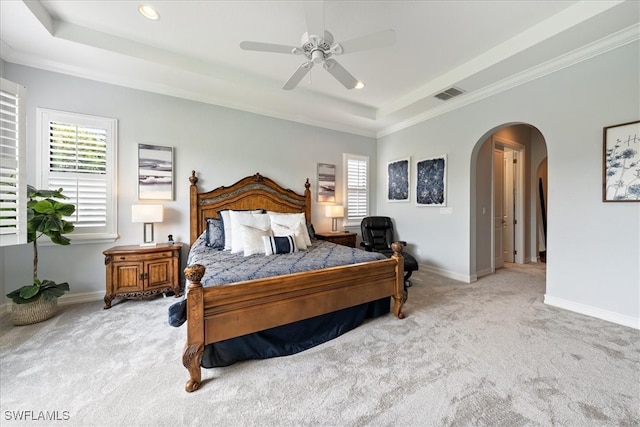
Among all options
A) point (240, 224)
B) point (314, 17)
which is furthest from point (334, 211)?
point (314, 17)

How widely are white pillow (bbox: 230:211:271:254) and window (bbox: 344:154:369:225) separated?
2.23 metres

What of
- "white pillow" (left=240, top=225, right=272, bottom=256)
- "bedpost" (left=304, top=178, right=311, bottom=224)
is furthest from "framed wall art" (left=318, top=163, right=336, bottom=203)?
"white pillow" (left=240, top=225, right=272, bottom=256)

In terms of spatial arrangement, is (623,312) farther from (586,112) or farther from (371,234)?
(371,234)

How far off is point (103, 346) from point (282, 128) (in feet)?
12.4

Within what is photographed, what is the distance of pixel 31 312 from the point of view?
8.34 ft

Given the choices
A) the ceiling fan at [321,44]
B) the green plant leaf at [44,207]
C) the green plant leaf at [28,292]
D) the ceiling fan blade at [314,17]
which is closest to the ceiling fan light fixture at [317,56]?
the ceiling fan at [321,44]

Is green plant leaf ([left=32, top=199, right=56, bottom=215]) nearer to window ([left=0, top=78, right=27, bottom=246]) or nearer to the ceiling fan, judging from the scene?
window ([left=0, top=78, right=27, bottom=246])

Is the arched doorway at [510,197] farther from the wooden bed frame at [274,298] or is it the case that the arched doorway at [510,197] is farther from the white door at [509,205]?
the wooden bed frame at [274,298]

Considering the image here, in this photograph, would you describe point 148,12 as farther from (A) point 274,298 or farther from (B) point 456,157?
(B) point 456,157

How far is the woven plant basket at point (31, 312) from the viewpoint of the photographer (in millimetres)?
2510

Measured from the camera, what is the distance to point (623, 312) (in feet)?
8.28

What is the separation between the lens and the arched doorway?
4371 mm

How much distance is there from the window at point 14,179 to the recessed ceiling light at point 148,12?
4.06 feet

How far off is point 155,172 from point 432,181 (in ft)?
14.7
